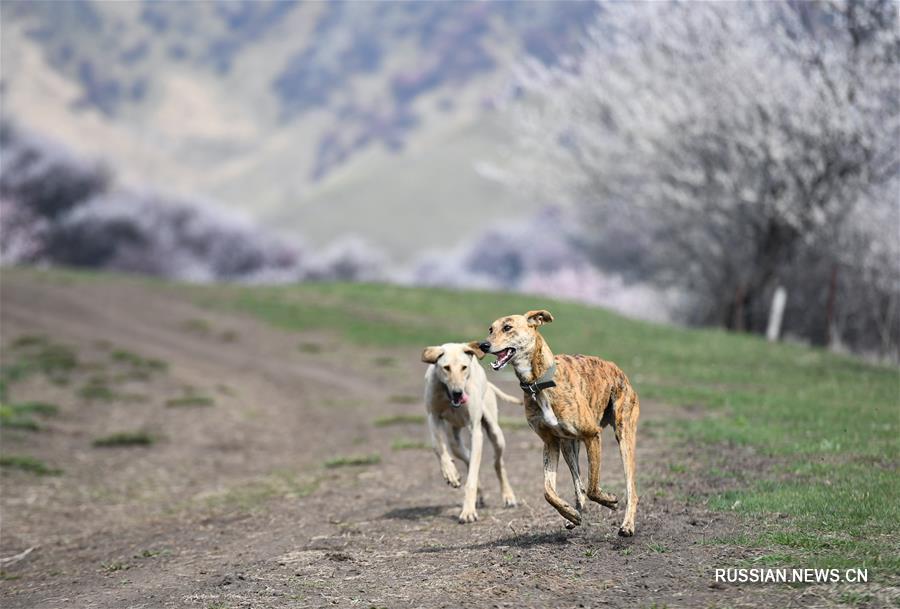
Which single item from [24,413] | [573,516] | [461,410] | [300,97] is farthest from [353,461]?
[300,97]

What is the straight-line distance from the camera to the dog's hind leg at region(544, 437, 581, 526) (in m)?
7.17

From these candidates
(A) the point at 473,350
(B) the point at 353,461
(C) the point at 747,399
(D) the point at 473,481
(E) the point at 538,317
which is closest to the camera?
(E) the point at 538,317

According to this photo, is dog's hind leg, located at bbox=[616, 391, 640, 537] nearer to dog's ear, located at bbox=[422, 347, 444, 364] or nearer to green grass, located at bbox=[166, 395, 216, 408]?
dog's ear, located at bbox=[422, 347, 444, 364]

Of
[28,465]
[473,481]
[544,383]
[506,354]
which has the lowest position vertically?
[28,465]

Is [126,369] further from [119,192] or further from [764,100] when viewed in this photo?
[119,192]

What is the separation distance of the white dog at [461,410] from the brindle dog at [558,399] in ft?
3.25

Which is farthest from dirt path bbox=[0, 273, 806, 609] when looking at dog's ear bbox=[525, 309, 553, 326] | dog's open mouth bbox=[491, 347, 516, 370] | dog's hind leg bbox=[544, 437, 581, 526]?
dog's ear bbox=[525, 309, 553, 326]

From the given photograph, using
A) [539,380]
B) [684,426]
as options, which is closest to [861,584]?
[539,380]

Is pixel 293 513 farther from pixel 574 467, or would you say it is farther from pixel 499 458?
pixel 574 467

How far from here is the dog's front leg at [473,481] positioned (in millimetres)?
8984

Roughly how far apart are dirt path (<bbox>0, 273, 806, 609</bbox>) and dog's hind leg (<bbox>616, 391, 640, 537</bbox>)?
155 mm

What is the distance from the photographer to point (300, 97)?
170m

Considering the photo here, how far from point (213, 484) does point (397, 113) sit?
13625 cm

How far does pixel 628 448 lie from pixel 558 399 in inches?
34.3
